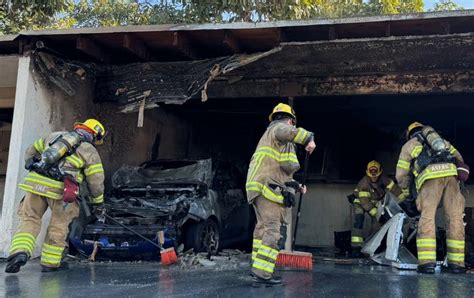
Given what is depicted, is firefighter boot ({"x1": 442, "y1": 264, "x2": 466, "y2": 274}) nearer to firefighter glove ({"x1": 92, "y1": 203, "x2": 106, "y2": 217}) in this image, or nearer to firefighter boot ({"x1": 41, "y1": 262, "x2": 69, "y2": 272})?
firefighter glove ({"x1": 92, "y1": 203, "x2": 106, "y2": 217})

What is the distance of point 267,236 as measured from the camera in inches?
194

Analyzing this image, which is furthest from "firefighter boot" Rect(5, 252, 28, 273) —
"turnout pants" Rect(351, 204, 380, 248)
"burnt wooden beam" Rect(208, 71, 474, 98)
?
"turnout pants" Rect(351, 204, 380, 248)

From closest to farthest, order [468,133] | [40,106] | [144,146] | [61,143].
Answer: [61,143] < [40,106] < [144,146] < [468,133]

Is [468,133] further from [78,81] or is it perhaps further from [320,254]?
[78,81]

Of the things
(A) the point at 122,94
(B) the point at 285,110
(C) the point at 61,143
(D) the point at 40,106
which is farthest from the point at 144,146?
(B) the point at 285,110

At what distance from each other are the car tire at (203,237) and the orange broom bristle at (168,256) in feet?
1.31

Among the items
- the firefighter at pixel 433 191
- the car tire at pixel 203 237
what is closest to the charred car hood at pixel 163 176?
the car tire at pixel 203 237

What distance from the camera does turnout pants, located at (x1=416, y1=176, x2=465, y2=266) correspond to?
19.1 ft

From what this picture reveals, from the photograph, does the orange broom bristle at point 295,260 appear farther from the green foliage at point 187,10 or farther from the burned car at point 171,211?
the green foliage at point 187,10

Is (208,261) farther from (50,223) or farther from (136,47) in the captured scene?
(136,47)

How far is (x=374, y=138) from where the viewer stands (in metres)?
11.3

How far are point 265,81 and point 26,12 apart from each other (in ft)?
25.3

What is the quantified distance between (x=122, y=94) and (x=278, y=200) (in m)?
4.17

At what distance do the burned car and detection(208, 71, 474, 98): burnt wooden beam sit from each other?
1.38 metres
